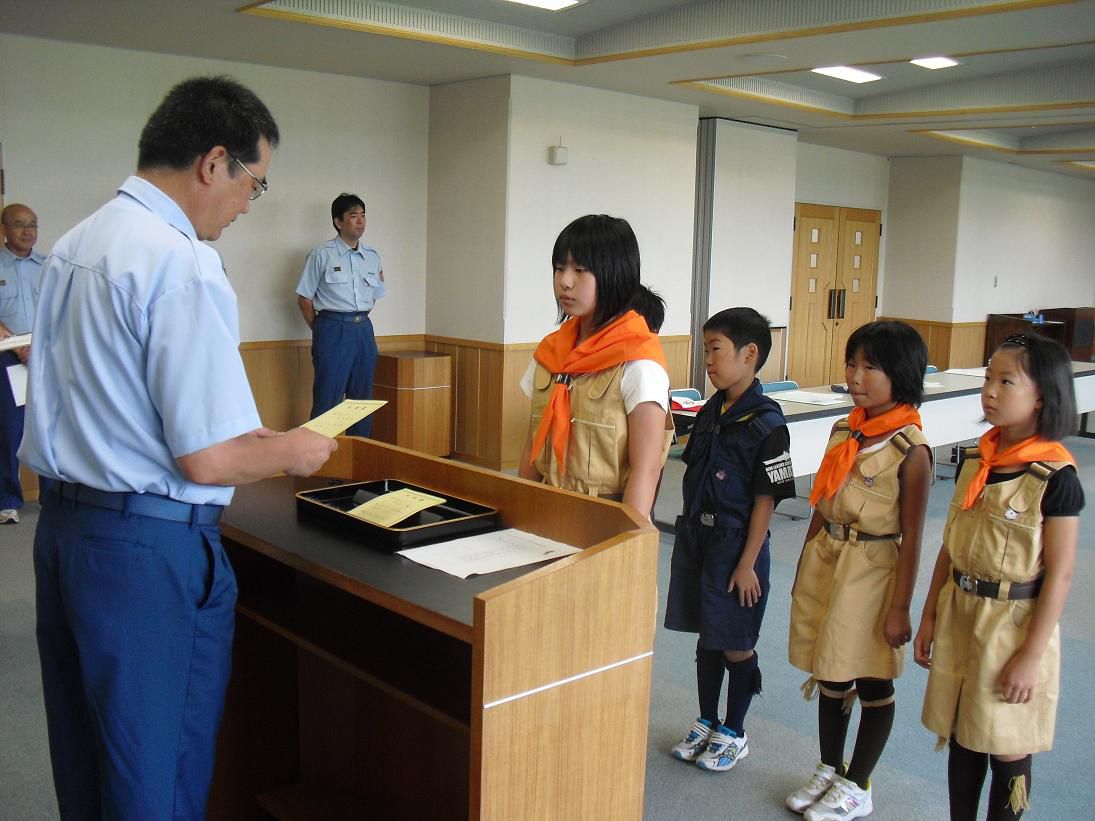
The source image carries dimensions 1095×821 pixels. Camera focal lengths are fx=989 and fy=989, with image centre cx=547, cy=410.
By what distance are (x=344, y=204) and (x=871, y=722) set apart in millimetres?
4641

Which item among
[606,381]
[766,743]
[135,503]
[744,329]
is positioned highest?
[744,329]

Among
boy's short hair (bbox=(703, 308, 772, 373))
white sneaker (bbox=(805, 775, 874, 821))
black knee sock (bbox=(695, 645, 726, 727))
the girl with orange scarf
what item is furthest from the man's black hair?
white sneaker (bbox=(805, 775, 874, 821))

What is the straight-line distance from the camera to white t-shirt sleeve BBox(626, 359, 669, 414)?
2.17 m

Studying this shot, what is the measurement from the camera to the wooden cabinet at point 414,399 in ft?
21.3

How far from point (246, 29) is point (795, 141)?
514 cm

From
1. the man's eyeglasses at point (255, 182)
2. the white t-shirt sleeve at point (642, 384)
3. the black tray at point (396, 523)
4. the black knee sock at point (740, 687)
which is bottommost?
the black knee sock at point (740, 687)

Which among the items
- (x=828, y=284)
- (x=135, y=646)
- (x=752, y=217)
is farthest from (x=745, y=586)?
(x=828, y=284)

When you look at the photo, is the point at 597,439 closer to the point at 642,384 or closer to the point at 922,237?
the point at 642,384

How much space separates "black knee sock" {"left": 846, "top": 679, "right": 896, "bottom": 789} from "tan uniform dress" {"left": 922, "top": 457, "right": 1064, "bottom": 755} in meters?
0.28

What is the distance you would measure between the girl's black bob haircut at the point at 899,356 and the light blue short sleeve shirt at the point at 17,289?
13.7 feet

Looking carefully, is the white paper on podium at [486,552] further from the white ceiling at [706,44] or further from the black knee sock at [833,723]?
the white ceiling at [706,44]

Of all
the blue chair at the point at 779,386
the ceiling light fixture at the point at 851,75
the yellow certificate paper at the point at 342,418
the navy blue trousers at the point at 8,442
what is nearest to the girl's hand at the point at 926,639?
the yellow certificate paper at the point at 342,418

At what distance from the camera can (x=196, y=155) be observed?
1.59 metres

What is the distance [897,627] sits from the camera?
2.25 meters
